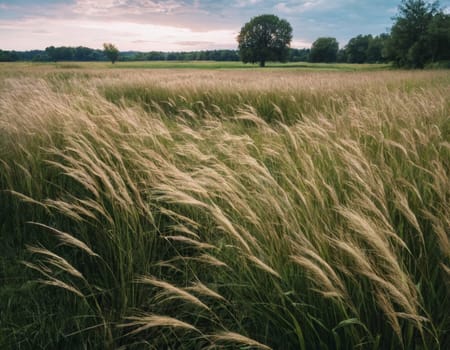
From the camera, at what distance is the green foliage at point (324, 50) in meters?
91.2

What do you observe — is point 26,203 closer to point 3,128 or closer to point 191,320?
point 3,128

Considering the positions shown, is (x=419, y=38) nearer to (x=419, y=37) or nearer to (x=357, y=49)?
(x=419, y=37)

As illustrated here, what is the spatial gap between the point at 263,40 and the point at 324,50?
35324 millimetres

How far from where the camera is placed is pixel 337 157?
2375 millimetres

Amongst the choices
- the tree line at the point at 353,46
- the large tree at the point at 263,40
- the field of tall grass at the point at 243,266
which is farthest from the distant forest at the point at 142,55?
the field of tall grass at the point at 243,266

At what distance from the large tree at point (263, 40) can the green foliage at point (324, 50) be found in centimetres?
2996

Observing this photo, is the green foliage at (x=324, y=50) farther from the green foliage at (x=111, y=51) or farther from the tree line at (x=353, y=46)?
the green foliage at (x=111, y=51)

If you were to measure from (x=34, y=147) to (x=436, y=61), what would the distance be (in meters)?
58.8

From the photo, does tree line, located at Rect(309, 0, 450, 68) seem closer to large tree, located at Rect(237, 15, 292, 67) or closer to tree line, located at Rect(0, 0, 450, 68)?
tree line, located at Rect(0, 0, 450, 68)

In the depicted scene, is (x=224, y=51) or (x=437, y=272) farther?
(x=224, y=51)

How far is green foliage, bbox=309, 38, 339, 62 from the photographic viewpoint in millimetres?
91188

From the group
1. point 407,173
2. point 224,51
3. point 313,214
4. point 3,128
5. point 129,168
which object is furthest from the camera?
point 224,51

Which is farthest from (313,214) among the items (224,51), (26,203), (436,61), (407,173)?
(224,51)

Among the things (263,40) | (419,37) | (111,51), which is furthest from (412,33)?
(111,51)
